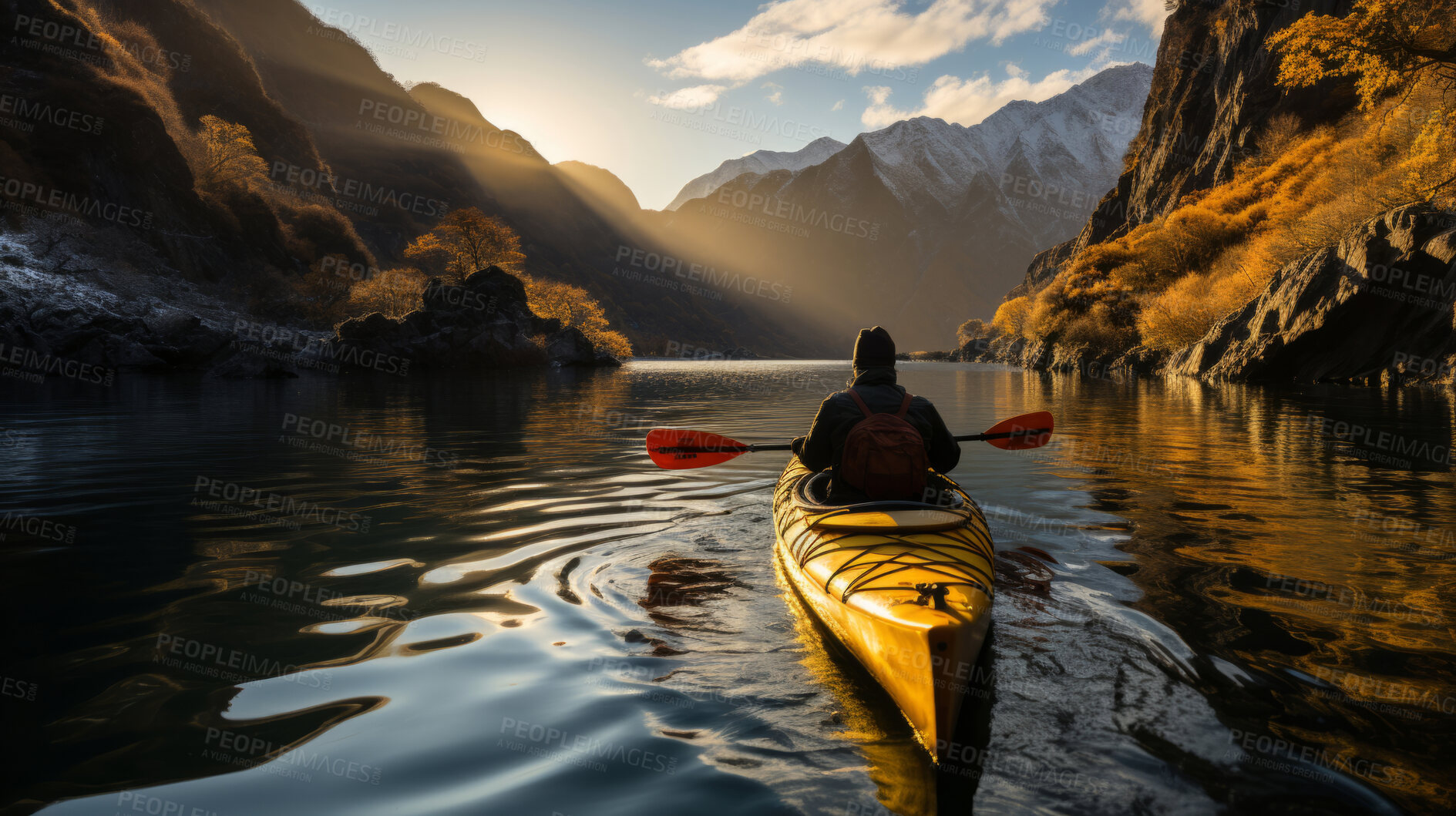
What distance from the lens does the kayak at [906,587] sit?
Result: 2.94m

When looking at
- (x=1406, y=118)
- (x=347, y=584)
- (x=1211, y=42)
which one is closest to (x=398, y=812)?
(x=347, y=584)

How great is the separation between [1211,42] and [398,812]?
243 feet

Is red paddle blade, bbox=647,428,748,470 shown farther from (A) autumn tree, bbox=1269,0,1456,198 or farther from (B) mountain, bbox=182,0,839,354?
(B) mountain, bbox=182,0,839,354

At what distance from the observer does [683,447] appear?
8.01m

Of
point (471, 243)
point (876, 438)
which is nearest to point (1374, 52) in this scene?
point (876, 438)

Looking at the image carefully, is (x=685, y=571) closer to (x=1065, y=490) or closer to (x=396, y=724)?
(x=396, y=724)

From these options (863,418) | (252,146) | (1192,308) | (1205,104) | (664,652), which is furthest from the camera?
(252,146)

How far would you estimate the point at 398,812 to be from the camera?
271 centimetres

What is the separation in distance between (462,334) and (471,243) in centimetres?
1838

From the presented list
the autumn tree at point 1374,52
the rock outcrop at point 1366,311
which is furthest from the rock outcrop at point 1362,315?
the autumn tree at point 1374,52

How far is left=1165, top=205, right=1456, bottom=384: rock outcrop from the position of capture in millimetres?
20891

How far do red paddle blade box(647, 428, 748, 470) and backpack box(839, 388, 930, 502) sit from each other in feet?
9.97

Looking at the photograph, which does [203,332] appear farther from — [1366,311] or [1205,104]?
[1205,104]

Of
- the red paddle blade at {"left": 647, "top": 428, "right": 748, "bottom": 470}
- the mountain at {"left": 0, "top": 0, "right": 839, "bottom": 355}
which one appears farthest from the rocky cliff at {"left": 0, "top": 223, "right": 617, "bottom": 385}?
the red paddle blade at {"left": 647, "top": 428, "right": 748, "bottom": 470}
